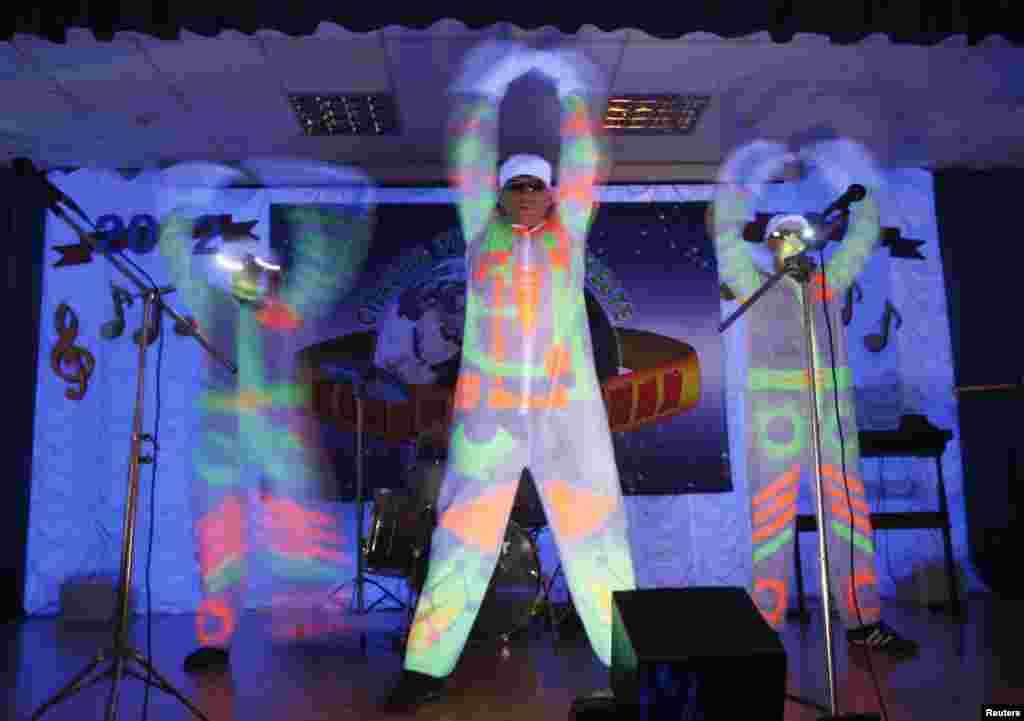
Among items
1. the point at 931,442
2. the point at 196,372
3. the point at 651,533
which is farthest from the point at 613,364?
the point at 196,372

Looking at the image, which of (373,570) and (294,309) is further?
(294,309)

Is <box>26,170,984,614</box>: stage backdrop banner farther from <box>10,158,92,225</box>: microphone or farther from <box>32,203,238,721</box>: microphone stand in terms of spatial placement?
<box>10,158,92,225</box>: microphone

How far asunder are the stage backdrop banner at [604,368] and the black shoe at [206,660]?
4.92 feet

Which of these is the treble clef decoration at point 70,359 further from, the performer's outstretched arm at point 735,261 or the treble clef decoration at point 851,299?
the treble clef decoration at point 851,299

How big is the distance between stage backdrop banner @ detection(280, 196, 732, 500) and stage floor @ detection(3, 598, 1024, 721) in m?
1.20

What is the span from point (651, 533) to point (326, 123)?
323 cm

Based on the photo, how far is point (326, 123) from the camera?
4.77 m

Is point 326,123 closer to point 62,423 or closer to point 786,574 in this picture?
point 62,423

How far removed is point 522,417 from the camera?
8.82ft

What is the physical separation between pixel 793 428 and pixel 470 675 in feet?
5.66

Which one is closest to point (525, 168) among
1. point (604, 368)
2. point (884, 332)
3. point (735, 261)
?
point (735, 261)

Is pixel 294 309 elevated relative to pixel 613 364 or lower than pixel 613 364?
elevated

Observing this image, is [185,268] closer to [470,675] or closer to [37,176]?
[37,176]

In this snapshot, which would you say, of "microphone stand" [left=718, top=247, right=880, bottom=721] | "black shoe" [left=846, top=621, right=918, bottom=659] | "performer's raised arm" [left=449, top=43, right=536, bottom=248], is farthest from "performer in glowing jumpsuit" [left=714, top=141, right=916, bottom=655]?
"performer's raised arm" [left=449, top=43, right=536, bottom=248]
